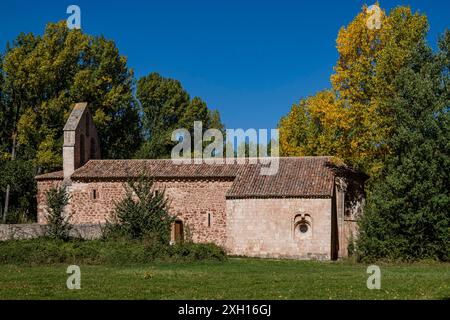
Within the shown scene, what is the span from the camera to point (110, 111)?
5369 cm

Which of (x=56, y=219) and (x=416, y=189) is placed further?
(x=56, y=219)

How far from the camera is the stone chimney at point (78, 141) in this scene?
39562mm

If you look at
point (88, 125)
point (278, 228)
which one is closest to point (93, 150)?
point (88, 125)

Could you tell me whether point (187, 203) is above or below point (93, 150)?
below

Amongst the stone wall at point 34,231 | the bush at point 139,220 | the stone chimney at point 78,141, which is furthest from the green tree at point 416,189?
the stone chimney at point 78,141

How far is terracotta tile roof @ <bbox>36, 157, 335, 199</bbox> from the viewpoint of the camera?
34.5 meters

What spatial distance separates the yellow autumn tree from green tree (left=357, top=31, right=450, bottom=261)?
264 centimetres

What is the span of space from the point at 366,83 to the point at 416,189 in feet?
25.0

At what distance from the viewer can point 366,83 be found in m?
33.3

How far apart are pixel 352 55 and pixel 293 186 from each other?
24.8ft

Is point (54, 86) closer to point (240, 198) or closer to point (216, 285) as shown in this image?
point (240, 198)

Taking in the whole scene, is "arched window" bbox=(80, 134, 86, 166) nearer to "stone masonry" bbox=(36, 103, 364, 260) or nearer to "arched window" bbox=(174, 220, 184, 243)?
"stone masonry" bbox=(36, 103, 364, 260)

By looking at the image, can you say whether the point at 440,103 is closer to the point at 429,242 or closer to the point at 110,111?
the point at 429,242
